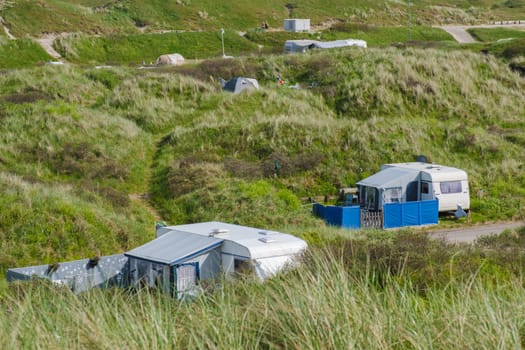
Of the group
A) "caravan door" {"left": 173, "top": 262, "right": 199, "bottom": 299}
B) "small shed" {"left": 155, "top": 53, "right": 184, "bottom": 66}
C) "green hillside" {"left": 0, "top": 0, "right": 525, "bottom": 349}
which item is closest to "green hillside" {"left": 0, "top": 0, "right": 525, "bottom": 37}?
"green hillside" {"left": 0, "top": 0, "right": 525, "bottom": 349}

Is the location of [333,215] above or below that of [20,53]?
below

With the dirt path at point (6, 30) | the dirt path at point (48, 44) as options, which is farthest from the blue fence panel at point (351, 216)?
the dirt path at point (6, 30)

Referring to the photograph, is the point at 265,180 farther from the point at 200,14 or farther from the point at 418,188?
the point at 200,14

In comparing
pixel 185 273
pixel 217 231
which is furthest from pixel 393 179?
pixel 185 273

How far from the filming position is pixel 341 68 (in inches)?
1594

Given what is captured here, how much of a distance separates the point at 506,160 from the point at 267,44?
36898 millimetres

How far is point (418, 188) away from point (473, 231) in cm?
256

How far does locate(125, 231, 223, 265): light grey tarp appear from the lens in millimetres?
14461

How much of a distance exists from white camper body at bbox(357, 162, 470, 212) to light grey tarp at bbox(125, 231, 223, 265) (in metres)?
10.2

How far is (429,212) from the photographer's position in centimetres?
2420

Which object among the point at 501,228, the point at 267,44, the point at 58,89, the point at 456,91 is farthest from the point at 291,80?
the point at 267,44

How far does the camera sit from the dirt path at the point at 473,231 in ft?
72.4

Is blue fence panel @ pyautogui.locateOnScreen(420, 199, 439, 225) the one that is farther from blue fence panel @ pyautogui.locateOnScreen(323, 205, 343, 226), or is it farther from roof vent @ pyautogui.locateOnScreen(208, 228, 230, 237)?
roof vent @ pyautogui.locateOnScreen(208, 228, 230, 237)

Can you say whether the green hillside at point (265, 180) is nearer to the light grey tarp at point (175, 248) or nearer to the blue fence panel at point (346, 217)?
the blue fence panel at point (346, 217)
